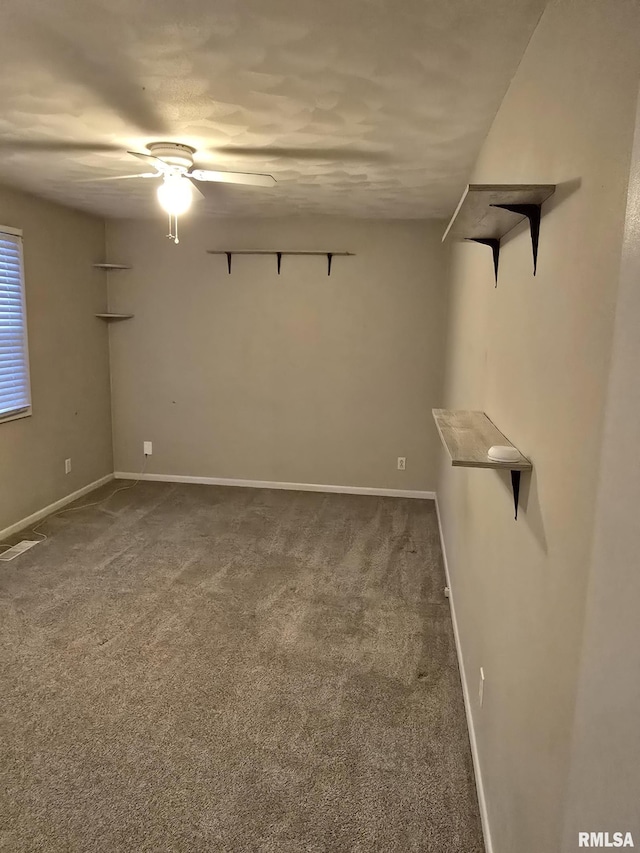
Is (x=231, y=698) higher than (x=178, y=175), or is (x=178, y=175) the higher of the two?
(x=178, y=175)

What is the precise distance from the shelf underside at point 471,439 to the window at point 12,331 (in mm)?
3138

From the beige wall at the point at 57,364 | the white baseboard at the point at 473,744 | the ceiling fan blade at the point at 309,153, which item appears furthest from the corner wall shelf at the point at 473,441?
the beige wall at the point at 57,364

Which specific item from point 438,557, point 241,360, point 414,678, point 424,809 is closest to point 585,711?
point 424,809

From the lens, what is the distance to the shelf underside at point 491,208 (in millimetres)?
1366

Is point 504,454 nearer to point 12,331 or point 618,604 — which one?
point 618,604

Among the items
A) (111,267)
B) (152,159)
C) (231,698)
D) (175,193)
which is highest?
(152,159)

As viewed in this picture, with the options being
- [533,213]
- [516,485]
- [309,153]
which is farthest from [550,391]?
[309,153]

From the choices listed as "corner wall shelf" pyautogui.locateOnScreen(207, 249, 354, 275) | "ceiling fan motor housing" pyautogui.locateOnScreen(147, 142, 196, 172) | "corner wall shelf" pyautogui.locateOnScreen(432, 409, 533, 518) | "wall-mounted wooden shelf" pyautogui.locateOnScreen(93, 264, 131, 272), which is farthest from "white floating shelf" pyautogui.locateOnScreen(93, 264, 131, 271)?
"corner wall shelf" pyautogui.locateOnScreen(432, 409, 533, 518)

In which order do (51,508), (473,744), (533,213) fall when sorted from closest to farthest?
1. (533,213)
2. (473,744)
3. (51,508)

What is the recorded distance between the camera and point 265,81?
2.05m

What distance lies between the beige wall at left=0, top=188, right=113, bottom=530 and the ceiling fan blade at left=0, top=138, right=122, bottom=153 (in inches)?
44.8

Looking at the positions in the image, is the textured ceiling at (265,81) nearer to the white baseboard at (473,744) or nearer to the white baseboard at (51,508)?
the white baseboard at (473,744)

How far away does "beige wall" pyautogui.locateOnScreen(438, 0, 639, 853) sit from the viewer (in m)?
1.00

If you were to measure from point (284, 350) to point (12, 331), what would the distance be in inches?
85.5
